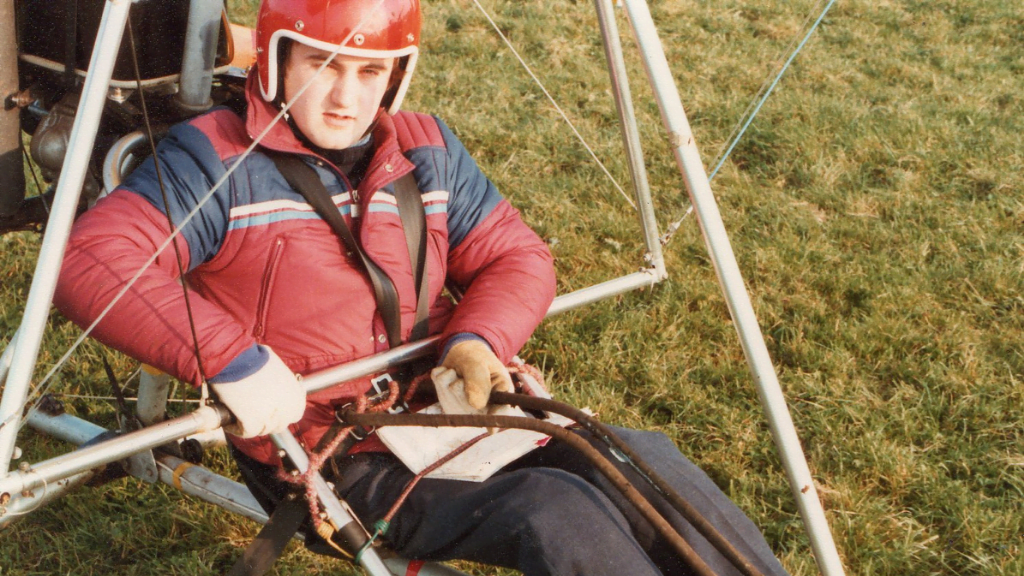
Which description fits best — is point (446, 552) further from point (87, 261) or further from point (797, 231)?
point (797, 231)

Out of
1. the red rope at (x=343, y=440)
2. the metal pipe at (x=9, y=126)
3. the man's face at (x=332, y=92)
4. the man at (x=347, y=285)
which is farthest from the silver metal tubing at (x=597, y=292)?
the metal pipe at (x=9, y=126)

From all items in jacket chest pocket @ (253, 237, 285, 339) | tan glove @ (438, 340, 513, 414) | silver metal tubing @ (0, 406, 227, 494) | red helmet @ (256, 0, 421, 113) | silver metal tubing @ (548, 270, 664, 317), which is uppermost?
red helmet @ (256, 0, 421, 113)

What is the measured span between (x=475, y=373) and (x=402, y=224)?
0.50 m

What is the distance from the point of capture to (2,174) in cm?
259

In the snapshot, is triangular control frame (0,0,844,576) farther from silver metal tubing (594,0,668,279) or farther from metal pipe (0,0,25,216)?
metal pipe (0,0,25,216)

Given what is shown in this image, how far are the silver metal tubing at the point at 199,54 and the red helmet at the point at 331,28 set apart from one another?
295 millimetres

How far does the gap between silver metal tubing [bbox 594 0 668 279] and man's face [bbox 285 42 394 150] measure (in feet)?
1.90

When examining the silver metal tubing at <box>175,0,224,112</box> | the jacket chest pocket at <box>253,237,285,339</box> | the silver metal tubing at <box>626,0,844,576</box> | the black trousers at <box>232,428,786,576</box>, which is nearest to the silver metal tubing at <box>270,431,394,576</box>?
the black trousers at <box>232,428,786,576</box>

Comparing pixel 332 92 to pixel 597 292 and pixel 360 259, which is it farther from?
pixel 597 292

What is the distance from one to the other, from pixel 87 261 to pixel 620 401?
197 centimetres

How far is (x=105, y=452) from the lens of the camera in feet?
6.11

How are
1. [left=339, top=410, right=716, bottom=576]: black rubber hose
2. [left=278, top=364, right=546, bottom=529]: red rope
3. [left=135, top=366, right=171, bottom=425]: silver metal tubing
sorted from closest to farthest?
1. [left=339, top=410, right=716, bottom=576]: black rubber hose
2. [left=278, top=364, right=546, bottom=529]: red rope
3. [left=135, top=366, right=171, bottom=425]: silver metal tubing

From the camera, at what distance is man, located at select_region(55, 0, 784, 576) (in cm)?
204

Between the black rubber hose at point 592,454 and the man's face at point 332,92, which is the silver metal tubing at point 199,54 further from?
the black rubber hose at point 592,454
